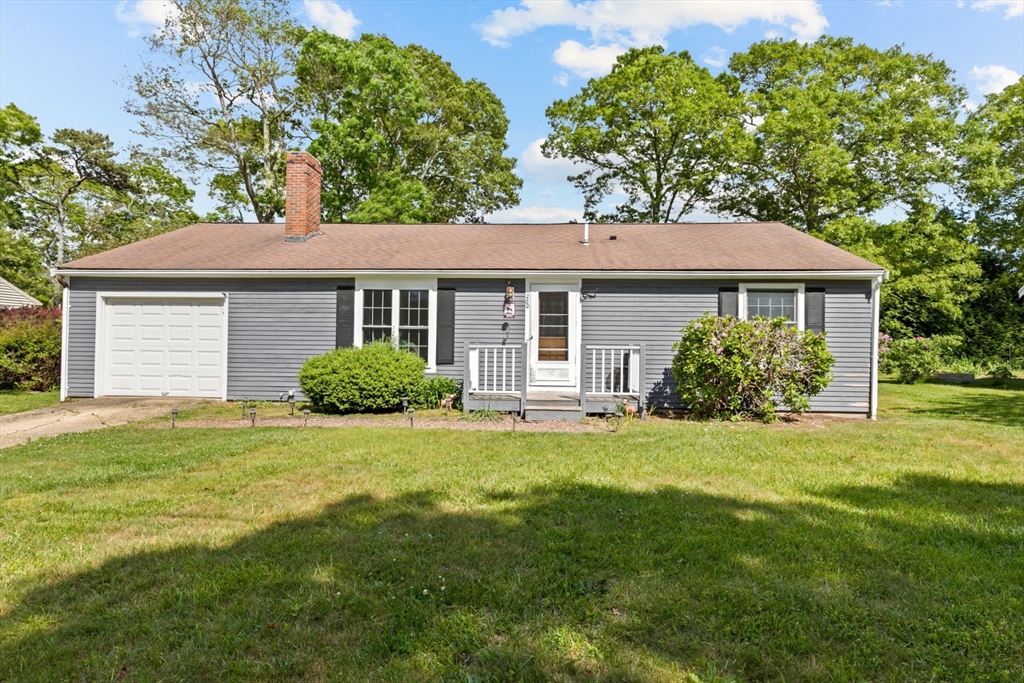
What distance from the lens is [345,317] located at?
10.8 m

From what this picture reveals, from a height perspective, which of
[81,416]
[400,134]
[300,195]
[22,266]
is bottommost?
[81,416]

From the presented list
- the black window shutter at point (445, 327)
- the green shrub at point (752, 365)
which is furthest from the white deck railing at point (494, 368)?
the green shrub at point (752, 365)

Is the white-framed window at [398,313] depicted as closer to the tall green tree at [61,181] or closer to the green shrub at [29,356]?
the green shrub at [29,356]

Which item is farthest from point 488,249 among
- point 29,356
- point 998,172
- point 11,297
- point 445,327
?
point 11,297

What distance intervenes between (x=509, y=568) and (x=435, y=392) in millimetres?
7187

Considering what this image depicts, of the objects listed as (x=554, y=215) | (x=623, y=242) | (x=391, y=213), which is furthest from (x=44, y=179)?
(x=623, y=242)

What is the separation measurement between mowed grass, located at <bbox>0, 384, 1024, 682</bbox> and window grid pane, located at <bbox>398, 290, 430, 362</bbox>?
486 centimetres

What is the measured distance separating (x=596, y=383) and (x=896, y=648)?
25.9 feet

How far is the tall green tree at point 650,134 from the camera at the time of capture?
68.7ft

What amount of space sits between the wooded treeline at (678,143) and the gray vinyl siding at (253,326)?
1004 cm

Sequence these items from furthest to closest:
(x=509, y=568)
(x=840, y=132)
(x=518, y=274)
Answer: (x=840, y=132), (x=518, y=274), (x=509, y=568)

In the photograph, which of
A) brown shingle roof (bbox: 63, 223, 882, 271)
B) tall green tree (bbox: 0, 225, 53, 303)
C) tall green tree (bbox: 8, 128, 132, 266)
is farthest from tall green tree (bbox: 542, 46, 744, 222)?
tall green tree (bbox: 0, 225, 53, 303)

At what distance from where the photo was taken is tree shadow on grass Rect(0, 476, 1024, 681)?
2340 mm

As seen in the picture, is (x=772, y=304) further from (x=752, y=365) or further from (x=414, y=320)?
(x=414, y=320)
